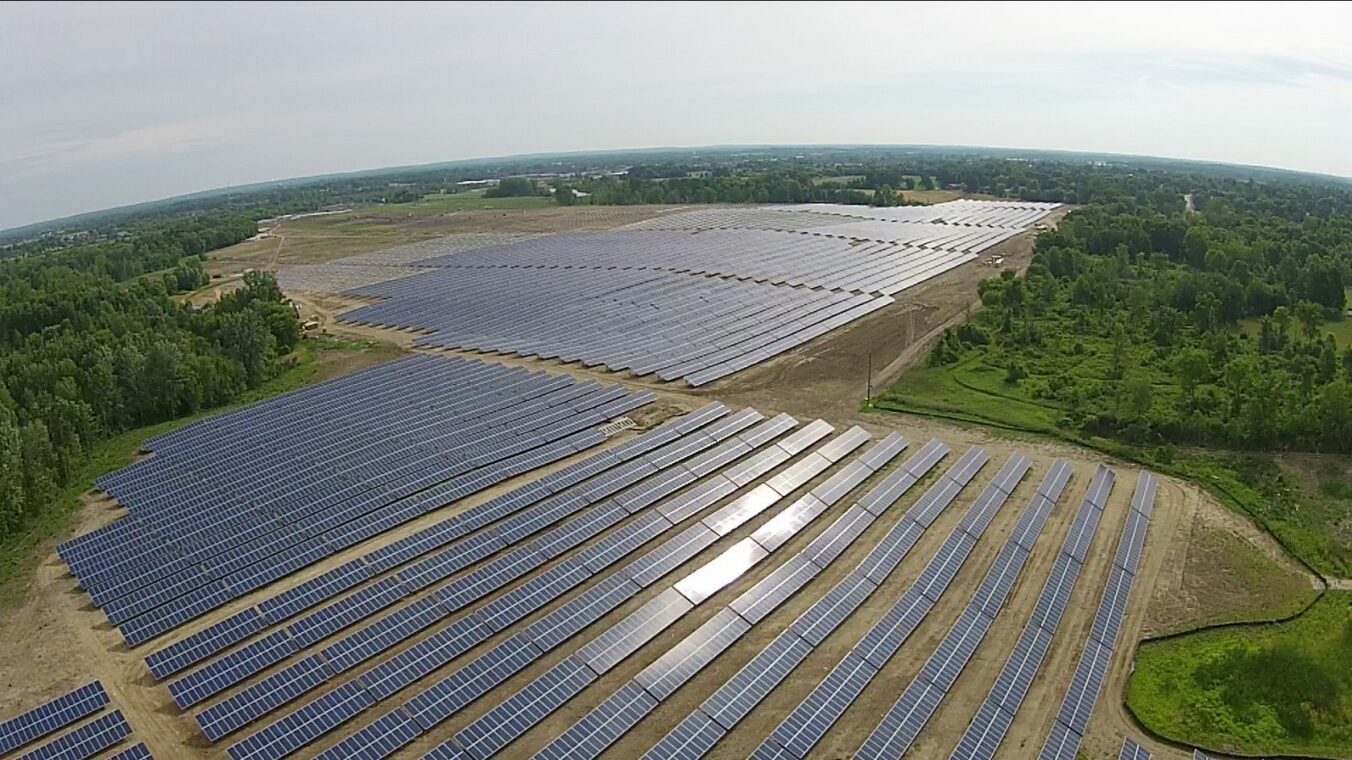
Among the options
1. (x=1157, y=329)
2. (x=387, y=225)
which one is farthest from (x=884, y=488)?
(x=387, y=225)

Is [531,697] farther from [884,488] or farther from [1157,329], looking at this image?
[1157,329]

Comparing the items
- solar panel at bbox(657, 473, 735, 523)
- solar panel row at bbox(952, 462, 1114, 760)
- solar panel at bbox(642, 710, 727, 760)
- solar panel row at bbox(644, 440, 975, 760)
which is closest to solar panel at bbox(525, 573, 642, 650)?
solar panel row at bbox(644, 440, 975, 760)

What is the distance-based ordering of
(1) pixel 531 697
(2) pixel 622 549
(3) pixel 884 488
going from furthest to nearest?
(3) pixel 884 488, (2) pixel 622 549, (1) pixel 531 697

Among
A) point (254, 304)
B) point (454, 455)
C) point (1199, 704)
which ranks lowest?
point (1199, 704)

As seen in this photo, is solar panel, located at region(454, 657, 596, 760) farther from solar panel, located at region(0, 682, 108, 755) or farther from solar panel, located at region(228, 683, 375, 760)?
solar panel, located at region(0, 682, 108, 755)

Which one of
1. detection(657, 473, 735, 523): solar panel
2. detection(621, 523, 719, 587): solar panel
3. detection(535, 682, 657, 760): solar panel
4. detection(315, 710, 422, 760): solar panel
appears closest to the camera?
detection(315, 710, 422, 760): solar panel

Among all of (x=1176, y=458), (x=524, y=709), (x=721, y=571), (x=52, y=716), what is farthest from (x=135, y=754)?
(x=1176, y=458)
